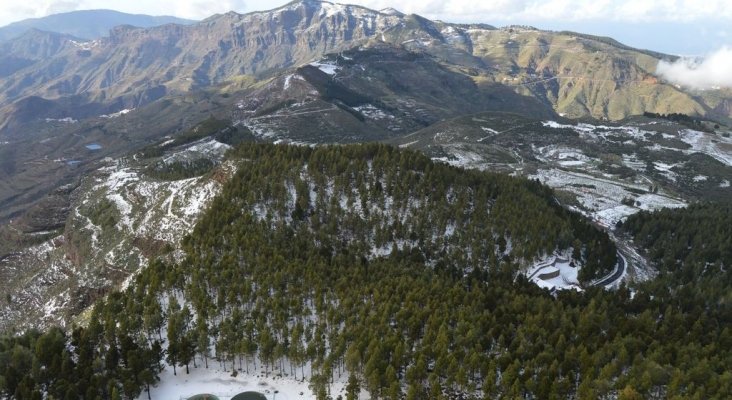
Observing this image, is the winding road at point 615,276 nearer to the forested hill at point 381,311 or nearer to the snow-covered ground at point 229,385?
the forested hill at point 381,311

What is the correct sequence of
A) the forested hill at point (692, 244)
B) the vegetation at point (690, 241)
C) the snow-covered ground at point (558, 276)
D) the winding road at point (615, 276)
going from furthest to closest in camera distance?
the vegetation at point (690, 241) → the winding road at point (615, 276) → the forested hill at point (692, 244) → the snow-covered ground at point (558, 276)

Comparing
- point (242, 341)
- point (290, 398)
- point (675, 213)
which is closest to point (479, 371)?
point (290, 398)

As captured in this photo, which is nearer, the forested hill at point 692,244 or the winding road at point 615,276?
the forested hill at point 692,244

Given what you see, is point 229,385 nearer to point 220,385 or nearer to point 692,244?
point 220,385

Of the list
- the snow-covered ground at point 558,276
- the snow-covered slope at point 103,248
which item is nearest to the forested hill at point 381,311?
the snow-covered ground at point 558,276

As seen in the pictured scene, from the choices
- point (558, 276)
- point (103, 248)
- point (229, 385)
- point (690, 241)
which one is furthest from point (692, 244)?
point (103, 248)

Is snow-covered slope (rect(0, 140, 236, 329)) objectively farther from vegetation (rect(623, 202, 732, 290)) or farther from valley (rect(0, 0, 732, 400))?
vegetation (rect(623, 202, 732, 290))

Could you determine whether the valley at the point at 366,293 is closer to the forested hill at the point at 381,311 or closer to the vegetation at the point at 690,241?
the forested hill at the point at 381,311

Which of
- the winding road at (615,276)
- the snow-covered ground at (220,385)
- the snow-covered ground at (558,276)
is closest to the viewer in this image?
the snow-covered ground at (220,385)

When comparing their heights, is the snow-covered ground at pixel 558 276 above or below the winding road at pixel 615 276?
above
